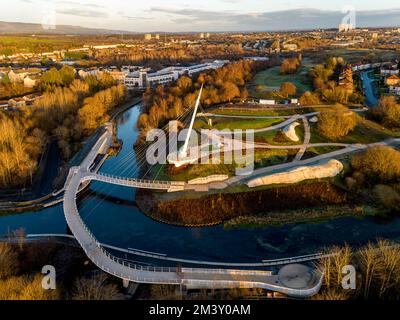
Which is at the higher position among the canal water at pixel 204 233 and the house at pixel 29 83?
the house at pixel 29 83

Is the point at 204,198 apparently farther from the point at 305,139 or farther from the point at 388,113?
the point at 388,113

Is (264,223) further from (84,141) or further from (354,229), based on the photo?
(84,141)

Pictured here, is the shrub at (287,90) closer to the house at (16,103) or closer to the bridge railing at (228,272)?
the house at (16,103)

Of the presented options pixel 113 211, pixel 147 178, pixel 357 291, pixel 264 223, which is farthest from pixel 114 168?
pixel 357 291

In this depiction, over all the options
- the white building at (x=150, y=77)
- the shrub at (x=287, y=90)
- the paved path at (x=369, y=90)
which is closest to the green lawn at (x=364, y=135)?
the paved path at (x=369, y=90)

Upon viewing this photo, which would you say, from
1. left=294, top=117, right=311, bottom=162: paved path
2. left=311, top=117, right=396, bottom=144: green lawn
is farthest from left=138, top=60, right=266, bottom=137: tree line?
left=311, top=117, right=396, bottom=144: green lawn
